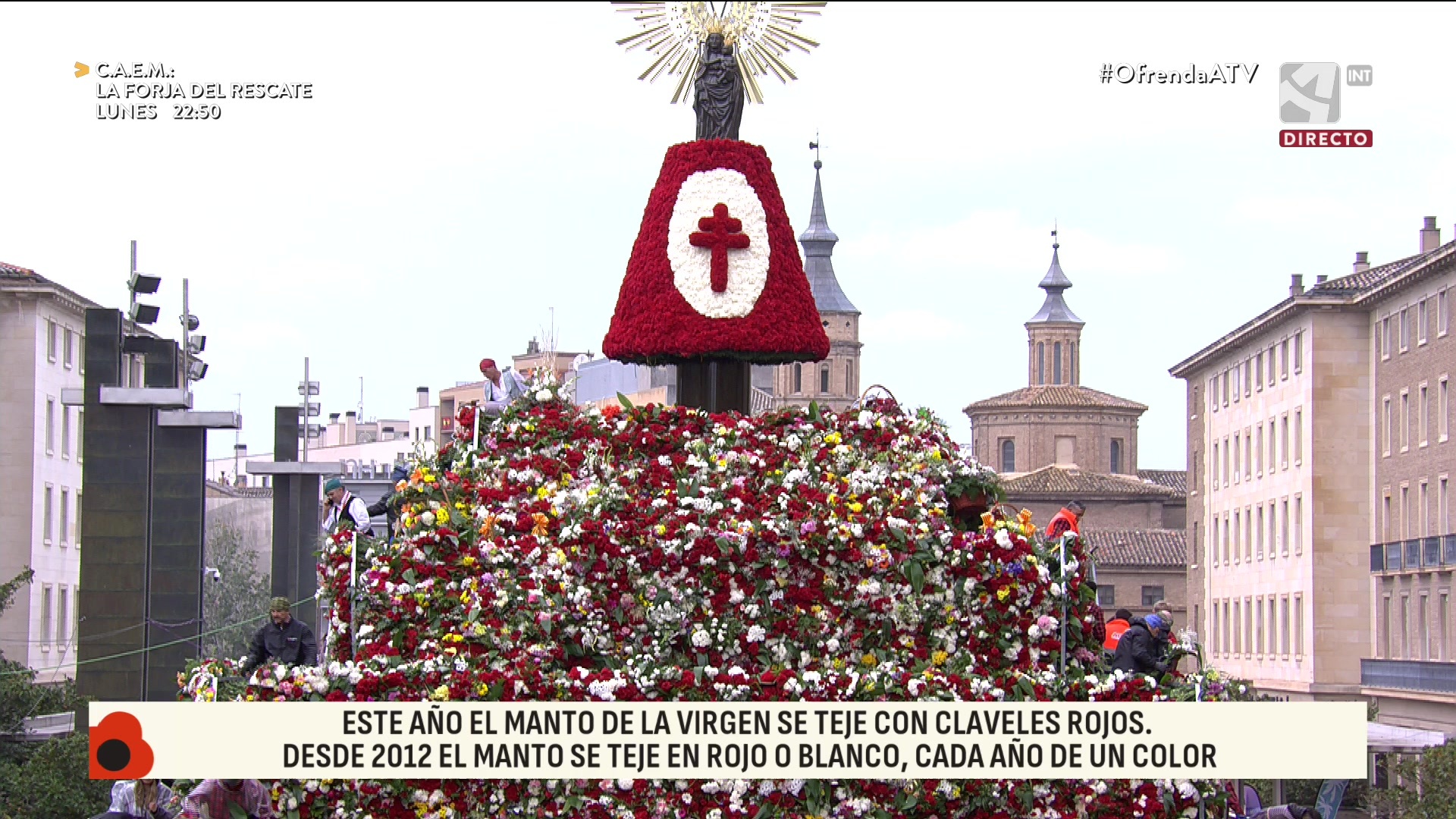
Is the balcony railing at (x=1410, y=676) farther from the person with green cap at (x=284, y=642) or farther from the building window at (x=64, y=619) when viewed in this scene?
the person with green cap at (x=284, y=642)

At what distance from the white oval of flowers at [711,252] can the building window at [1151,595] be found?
116m

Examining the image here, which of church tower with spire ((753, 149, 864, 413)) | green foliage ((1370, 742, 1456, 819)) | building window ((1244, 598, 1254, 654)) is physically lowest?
green foliage ((1370, 742, 1456, 819))

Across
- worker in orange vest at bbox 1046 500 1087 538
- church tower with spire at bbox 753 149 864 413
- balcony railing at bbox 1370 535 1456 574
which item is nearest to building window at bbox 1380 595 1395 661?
balcony railing at bbox 1370 535 1456 574

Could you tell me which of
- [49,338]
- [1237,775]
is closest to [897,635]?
[1237,775]

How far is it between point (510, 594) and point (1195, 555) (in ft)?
303

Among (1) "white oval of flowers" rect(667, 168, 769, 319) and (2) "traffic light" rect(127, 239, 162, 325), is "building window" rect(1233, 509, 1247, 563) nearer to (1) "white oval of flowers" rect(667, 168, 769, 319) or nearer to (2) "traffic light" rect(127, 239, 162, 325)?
(2) "traffic light" rect(127, 239, 162, 325)

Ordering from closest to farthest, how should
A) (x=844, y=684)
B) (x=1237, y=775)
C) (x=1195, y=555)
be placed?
1. (x=1237, y=775)
2. (x=844, y=684)
3. (x=1195, y=555)

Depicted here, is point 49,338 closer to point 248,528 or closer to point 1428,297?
point 248,528

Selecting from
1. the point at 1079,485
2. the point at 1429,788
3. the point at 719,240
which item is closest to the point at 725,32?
the point at 719,240

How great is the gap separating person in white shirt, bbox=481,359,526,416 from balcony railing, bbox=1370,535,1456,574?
160ft

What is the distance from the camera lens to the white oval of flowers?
19984mm

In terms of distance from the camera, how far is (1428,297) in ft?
235

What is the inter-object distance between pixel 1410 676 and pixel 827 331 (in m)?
97.7

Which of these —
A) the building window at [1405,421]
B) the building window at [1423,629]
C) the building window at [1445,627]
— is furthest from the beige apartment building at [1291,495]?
the building window at [1445,627]
